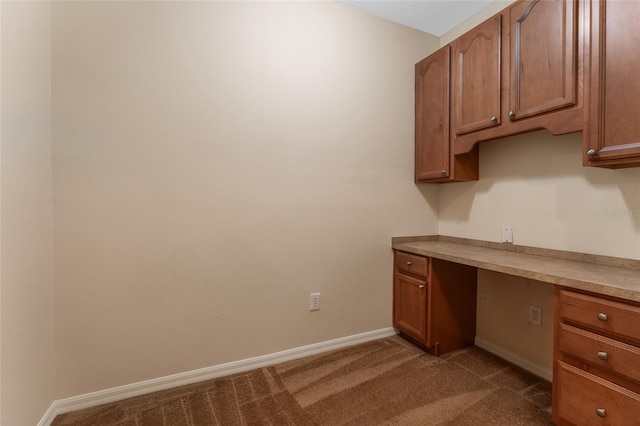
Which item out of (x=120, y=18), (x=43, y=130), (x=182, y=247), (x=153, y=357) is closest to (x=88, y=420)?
(x=153, y=357)

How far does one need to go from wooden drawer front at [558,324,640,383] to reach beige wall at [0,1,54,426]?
2.37 meters

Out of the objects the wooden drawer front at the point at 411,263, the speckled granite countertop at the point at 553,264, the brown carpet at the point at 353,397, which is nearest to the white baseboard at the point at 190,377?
the brown carpet at the point at 353,397

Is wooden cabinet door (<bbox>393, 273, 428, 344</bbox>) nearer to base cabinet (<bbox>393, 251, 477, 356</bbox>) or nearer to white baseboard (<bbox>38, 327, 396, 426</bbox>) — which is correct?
base cabinet (<bbox>393, 251, 477, 356</bbox>)

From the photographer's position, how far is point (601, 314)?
117 centimetres

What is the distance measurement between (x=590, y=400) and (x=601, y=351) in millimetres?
228

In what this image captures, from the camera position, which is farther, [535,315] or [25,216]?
[535,315]

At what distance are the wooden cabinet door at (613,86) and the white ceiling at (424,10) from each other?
3.51 feet

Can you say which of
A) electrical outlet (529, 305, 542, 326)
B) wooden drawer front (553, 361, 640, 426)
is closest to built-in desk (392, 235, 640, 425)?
wooden drawer front (553, 361, 640, 426)

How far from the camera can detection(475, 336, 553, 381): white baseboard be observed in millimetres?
1834

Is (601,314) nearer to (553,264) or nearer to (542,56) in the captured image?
(553,264)

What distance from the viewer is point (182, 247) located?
69.8 inches

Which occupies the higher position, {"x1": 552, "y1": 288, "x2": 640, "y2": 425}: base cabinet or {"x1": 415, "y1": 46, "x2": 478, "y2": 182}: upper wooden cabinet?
{"x1": 415, "y1": 46, "x2": 478, "y2": 182}: upper wooden cabinet

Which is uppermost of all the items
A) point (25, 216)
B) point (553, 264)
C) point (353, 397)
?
point (25, 216)

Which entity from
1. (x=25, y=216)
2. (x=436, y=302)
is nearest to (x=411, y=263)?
(x=436, y=302)
